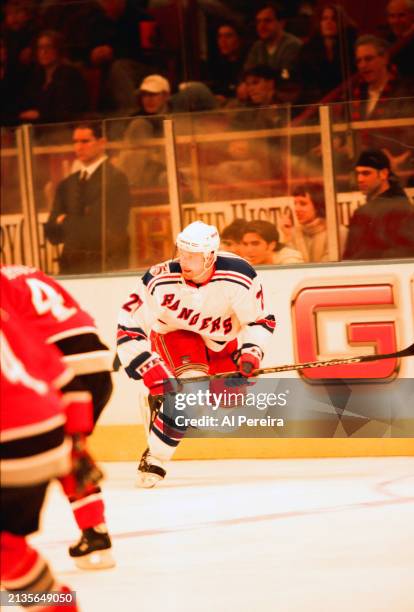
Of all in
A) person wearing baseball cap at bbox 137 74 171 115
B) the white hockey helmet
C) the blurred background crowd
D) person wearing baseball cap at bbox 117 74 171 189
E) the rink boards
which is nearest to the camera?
the white hockey helmet

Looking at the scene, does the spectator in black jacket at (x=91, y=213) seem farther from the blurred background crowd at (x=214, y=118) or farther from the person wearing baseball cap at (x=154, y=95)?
the person wearing baseball cap at (x=154, y=95)

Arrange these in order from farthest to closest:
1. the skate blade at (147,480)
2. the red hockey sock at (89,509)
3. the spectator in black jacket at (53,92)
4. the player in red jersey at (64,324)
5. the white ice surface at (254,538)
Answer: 1. the spectator in black jacket at (53,92)
2. the skate blade at (147,480)
3. the red hockey sock at (89,509)
4. the white ice surface at (254,538)
5. the player in red jersey at (64,324)

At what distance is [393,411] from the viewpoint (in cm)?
591

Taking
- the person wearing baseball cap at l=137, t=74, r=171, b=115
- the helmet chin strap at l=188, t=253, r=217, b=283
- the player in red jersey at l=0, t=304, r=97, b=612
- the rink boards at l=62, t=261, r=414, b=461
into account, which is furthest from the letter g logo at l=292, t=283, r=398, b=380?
the player in red jersey at l=0, t=304, r=97, b=612

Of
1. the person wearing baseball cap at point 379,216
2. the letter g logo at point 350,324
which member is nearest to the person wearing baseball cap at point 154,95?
the person wearing baseball cap at point 379,216

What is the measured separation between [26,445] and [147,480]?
2901 mm

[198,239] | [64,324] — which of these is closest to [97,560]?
[64,324]

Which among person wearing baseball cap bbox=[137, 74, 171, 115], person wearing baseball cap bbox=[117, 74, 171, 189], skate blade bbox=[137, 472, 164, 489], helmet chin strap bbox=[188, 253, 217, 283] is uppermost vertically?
person wearing baseball cap bbox=[137, 74, 171, 115]

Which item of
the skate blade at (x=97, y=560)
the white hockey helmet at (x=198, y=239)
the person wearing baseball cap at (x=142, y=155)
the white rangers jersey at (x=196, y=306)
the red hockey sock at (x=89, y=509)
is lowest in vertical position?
the skate blade at (x=97, y=560)

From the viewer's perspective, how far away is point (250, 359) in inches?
214

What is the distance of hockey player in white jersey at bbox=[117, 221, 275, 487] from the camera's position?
5.38 metres

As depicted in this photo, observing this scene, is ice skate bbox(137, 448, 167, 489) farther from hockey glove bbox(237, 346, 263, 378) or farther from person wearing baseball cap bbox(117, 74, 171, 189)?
person wearing baseball cap bbox(117, 74, 171, 189)

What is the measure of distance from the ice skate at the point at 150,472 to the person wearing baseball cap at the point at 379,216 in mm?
1374

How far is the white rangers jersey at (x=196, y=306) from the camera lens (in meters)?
5.45
